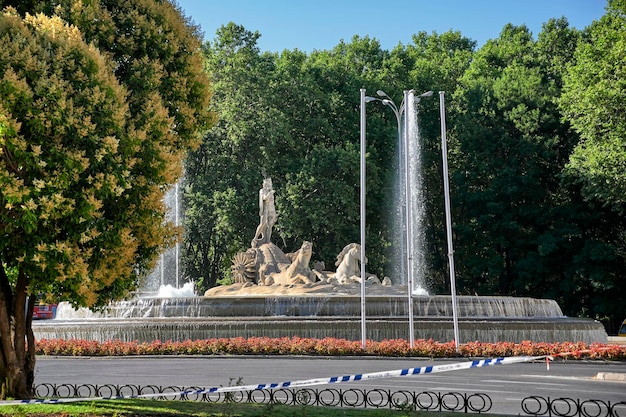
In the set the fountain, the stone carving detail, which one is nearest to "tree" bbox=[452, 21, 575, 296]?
the stone carving detail

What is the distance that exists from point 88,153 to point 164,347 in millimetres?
14932

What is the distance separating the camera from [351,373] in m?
18.3

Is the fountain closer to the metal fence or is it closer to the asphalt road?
the asphalt road

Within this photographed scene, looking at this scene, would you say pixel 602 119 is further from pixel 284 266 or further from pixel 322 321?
pixel 322 321

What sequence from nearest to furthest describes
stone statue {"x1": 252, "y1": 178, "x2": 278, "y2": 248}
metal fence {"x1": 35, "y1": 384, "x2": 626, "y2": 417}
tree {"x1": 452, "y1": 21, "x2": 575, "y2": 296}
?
metal fence {"x1": 35, "y1": 384, "x2": 626, "y2": 417}, stone statue {"x1": 252, "y1": 178, "x2": 278, "y2": 248}, tree {"x1": 452, "y1": 21, "x2": 575, "y2": 296}

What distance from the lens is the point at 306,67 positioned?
54.3 m

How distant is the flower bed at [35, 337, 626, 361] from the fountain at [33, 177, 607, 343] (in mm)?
1466

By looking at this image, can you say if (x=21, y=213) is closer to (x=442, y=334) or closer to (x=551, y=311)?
(x=442, y=334)

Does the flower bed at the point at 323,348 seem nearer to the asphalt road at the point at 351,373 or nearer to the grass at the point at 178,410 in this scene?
the asphalt road at the point at 351,373

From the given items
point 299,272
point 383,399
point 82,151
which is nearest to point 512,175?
point 299,272

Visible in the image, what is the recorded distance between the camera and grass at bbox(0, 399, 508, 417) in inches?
410

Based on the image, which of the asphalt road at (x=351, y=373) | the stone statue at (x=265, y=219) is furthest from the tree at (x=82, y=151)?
the stone statue at (x=265, y=219)

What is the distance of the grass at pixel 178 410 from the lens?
10.4m

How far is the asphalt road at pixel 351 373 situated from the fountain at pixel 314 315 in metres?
3.33
